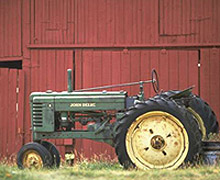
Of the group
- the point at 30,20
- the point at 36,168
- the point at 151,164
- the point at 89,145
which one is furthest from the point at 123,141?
the point at 30,20

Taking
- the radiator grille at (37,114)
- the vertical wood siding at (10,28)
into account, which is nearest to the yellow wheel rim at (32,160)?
the radiator grille at (37,114)

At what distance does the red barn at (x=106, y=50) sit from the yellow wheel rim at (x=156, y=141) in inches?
192

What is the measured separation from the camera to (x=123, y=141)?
710cm

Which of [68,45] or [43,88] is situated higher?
[68,45]

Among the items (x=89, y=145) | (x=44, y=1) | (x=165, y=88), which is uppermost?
(x=44, y=1)

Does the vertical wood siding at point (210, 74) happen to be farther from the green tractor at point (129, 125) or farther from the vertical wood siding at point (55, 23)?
the green tractor at point (129, 125)

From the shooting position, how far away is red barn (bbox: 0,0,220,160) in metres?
12.0

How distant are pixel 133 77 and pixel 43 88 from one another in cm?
211

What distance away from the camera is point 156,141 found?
714 cm

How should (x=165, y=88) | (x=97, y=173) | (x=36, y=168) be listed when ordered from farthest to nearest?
(x=165, y=88), (x=36, y=168), (x=97, y=173)

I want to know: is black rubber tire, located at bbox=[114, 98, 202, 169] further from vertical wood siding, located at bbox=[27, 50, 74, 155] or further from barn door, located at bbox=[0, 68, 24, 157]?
barn door, located at bbox=[0, 68, 24, 157]

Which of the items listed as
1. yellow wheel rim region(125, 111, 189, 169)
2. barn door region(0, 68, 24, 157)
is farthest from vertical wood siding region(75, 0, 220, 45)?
yellow wheel rim region(125, 111, 189, 169)

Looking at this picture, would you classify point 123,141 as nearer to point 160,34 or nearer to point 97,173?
point 97,173

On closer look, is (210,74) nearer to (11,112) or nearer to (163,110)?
(11,112)
